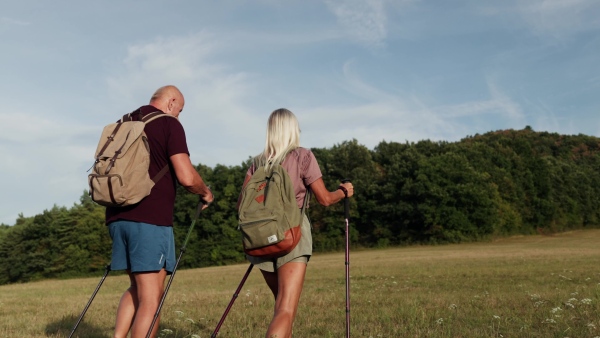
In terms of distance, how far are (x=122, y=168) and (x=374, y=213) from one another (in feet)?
224

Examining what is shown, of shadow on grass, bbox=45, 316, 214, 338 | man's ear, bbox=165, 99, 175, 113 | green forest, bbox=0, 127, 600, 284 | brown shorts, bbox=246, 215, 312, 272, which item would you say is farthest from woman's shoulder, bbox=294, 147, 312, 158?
green forest, bbox=0, 127, 600, 284

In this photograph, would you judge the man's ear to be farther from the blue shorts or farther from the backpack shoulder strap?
the blue shorts

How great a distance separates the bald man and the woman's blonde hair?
2.42ft

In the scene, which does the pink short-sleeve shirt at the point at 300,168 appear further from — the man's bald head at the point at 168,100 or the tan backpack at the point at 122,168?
the man's bald head at the point at 168,100

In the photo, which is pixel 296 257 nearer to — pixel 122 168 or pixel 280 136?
pixel 280 136

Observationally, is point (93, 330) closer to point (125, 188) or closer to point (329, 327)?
point (329, 327)

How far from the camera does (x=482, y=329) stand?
698cm

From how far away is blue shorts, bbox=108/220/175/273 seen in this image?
16.2 feet

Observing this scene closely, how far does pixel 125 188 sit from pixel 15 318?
6.20 metres

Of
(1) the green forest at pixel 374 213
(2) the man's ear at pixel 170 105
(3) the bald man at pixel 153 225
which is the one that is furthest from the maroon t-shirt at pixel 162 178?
(1) the green forest at pixel 374 213

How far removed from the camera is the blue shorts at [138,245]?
495 cm

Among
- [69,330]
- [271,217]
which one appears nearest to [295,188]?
[271,217]

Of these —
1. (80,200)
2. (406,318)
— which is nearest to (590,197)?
(80,200)

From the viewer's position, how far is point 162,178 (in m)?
5.10
